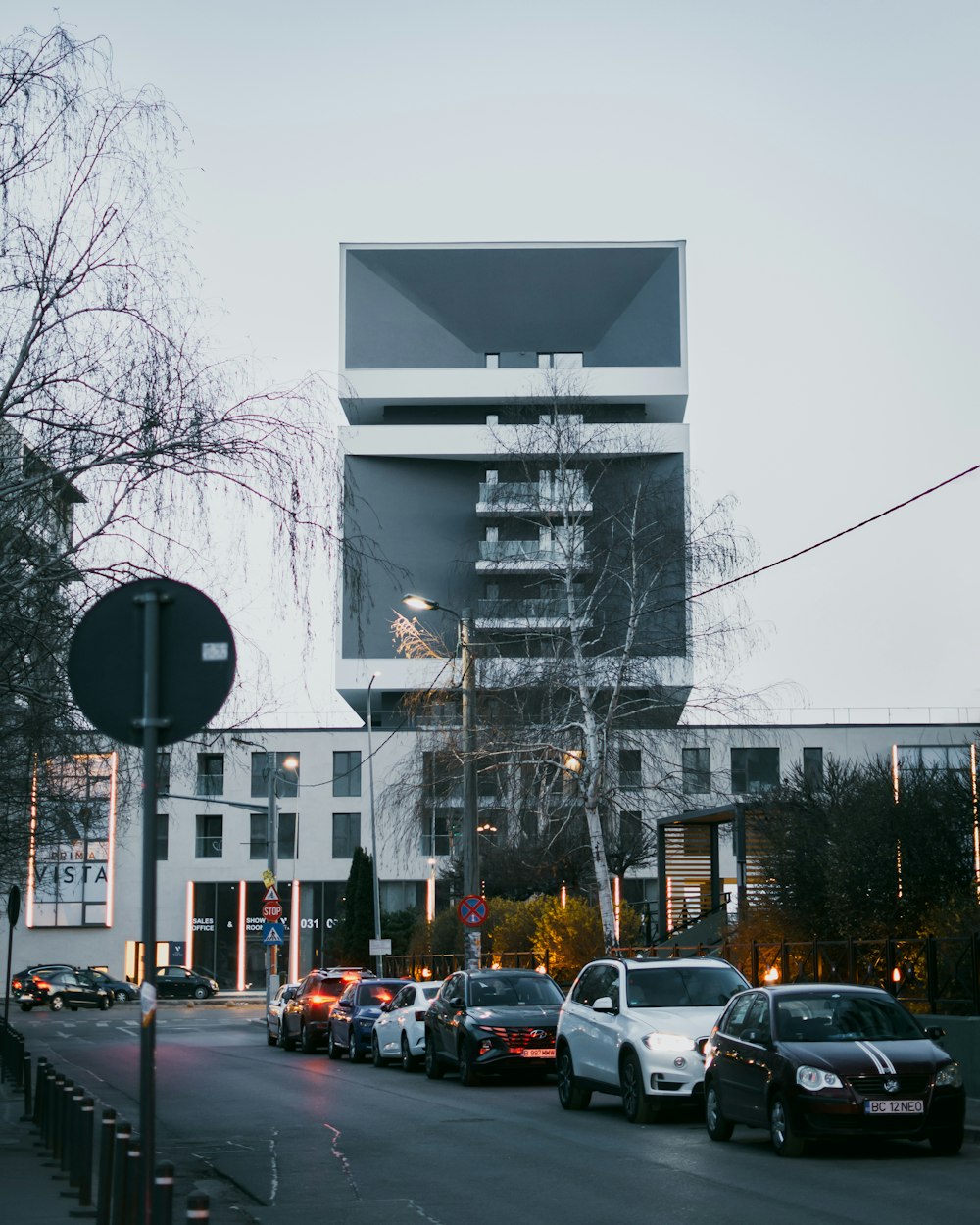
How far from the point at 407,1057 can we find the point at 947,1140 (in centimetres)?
1563

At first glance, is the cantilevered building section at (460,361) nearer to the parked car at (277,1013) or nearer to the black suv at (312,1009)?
the parked car at (277,1013)

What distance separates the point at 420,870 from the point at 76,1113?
68.0 meters

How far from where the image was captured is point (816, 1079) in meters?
14.5

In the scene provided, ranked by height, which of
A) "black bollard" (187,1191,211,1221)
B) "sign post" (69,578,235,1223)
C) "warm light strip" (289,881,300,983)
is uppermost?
"sign post" (69,578,235,1223)

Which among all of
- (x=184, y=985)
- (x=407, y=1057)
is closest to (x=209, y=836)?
(x=184, y=985)

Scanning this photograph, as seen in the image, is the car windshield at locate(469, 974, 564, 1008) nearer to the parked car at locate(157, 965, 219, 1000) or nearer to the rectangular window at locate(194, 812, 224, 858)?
the parked car at locate(157, 965, 219, 1000)

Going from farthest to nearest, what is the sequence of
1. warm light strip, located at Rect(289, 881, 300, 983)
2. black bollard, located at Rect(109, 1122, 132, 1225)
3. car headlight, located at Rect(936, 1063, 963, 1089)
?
warm light strip, located at Rect(289, 881, 300, 983) < car headlight, located at Rect(936, 1063, 963, 1089) < black bollard, located at Rect(109, 1122, 132, 1225)

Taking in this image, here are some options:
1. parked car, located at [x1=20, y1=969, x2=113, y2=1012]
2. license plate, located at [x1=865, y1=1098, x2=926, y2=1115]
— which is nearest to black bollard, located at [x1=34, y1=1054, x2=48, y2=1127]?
license plate, located at [x1=865, y1=1098, x2=926, y2=1115]

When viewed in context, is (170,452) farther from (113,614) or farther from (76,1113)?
(113,614)

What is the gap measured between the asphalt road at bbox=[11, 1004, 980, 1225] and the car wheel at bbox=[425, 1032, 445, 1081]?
1001mm

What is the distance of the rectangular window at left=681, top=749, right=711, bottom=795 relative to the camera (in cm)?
3428

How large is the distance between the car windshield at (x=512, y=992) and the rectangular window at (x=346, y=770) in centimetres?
5570

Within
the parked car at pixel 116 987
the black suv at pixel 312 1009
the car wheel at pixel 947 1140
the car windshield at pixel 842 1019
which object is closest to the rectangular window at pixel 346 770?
the parked car at pixel 116 987

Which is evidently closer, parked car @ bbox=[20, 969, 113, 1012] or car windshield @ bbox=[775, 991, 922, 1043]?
car windshield @ bbox=[775, 991, 922, 1043]
